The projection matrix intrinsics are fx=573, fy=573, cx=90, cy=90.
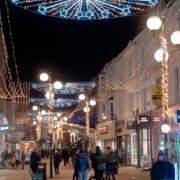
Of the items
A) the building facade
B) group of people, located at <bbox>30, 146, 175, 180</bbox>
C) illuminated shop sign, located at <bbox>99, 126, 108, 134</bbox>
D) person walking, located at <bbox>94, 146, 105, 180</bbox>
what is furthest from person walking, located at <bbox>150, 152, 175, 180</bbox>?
illuminated shop sign, located at <bbox>99, 126, 108, 134</bbox>

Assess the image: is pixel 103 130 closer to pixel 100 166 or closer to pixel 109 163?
pixel 109 163

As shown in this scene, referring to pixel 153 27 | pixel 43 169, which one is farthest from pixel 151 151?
pixel 153 27

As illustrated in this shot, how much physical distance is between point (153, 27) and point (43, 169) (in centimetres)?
760

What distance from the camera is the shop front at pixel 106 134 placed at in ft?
192

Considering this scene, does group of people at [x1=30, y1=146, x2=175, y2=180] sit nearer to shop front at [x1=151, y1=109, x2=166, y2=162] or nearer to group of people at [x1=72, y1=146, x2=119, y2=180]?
group of people at [x1=72, y1=146, x2=119, y2=180]

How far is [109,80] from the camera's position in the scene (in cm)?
6056

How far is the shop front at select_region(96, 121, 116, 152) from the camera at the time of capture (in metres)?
58.4

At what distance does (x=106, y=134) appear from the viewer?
6200cm

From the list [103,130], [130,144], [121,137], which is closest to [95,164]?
[130,144]

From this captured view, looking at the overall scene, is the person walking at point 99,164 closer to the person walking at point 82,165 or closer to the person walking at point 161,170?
the person walking at point 82,165

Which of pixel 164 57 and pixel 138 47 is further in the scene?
pixel 138 47

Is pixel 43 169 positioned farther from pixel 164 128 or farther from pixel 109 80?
pixel 109 80

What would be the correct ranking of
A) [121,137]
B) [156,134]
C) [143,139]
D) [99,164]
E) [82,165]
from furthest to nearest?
[121,137]
[143,139]
[156,134]
[99,164]
[82,165]

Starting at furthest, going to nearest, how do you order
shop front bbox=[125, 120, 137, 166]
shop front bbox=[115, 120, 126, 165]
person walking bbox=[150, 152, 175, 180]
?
shop front bbox=[115, 120, 126, 165] < shop front bbox=[125, 120, 137, 166] < person walking bbox=[150, 152, 175, 180]
